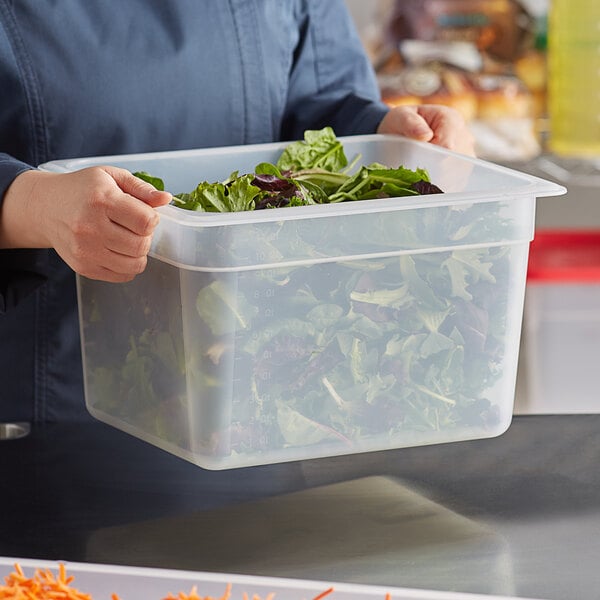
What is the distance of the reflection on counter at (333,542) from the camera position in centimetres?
79

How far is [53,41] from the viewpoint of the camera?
1.06 metres

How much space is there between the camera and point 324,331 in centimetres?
82

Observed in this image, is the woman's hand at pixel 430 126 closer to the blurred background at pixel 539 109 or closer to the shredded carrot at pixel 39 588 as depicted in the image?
the shredded carrot at pixel 39 588

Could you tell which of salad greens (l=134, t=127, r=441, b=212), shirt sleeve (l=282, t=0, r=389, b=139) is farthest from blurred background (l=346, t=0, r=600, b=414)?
salad greens (l=134, t=127, r=441, b=212)

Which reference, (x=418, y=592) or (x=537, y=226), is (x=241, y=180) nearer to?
(x=418, y=592)

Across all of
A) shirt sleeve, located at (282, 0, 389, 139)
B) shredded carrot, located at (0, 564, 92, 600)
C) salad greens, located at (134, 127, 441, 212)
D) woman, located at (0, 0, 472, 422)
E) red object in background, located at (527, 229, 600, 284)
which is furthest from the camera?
red object in background, located at (527, 229, 600, 284)

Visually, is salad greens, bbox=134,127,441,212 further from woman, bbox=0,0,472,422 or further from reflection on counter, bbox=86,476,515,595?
reflection on counter, bbox=86,476,515,595

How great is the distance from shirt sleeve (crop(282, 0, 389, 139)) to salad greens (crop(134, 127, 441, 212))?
0.65 ft

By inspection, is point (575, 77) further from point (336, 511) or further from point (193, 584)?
point (193, 584)

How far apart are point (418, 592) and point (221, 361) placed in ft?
0.65

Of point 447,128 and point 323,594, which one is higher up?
point 447,128

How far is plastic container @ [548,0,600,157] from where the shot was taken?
205 cm

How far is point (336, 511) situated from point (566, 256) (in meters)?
1.22

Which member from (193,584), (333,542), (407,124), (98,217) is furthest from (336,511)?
(407,124)
